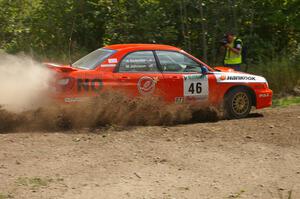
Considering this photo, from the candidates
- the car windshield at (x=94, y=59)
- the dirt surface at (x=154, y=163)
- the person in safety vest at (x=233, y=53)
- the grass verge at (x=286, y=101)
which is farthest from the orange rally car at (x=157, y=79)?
the person in safety vest at (x=233, y=53)

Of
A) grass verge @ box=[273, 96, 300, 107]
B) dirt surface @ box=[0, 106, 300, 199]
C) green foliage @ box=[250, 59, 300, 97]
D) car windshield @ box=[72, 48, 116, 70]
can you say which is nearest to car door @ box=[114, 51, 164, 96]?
car windshield @ box=[72, 48, 116, 70]

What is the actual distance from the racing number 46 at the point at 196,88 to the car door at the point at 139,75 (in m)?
0.64

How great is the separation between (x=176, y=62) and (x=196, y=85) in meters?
0.58

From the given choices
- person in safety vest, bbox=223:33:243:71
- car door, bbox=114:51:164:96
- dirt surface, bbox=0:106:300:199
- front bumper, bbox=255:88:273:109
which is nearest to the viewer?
dirt surface, bbox=0:106:300:199

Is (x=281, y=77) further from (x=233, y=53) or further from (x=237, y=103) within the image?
(x=237, y=103)

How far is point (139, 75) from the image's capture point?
10117 mm

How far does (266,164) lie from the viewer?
7617mm

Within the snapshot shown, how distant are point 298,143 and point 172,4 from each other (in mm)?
9494

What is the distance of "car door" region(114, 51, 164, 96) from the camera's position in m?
9.98

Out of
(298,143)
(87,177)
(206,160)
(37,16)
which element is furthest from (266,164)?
(37,16)

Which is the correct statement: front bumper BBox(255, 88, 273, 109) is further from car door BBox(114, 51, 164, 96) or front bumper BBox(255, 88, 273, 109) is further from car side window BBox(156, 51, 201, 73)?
car door BBox(114, 51, 164, 96)

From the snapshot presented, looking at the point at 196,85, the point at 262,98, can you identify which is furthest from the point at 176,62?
the point at 262,98

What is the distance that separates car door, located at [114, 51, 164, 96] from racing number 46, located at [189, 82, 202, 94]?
2.10ft

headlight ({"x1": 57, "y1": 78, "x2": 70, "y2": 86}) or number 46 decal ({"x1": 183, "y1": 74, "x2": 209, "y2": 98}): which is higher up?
headlight ({"x1": 57, "y1": 78, "x2": 70, "y2": 86})
